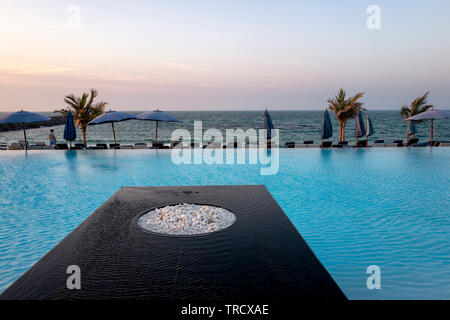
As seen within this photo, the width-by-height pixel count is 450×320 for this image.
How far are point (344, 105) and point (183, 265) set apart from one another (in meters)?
20.0

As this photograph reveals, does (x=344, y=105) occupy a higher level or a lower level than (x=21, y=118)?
higher

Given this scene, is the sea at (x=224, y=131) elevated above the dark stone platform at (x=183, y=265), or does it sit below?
above

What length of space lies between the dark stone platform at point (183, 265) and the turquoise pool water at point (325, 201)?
0.97m

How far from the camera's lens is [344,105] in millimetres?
19656

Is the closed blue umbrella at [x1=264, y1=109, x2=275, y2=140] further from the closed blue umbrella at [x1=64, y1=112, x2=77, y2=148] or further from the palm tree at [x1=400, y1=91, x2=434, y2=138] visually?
the palm tree at [x1=400, y1=91, x2=434, y2=138]

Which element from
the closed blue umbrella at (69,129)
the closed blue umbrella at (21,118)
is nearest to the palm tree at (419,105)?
the closed blue umbrella at (69,129)

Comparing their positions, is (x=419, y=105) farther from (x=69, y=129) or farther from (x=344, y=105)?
(x=69, y=129)

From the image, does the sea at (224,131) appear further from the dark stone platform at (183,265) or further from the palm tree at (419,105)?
the dark stone platform at (183,265)

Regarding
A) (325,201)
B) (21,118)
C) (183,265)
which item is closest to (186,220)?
(183,265)

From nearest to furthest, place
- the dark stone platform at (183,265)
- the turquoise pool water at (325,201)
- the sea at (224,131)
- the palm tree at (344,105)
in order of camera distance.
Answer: the dark stone platform at (183,265), the turquoise pool water at (325,201), the palm tree at (344,105), the sea at (224,131)

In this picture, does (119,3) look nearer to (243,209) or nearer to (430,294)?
(243,209)

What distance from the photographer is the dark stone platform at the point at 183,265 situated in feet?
8.13

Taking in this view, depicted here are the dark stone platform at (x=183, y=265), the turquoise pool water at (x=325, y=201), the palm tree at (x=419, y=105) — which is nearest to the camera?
the dark stone platform at (x=183, y=265)

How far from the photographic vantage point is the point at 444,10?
14445 mm
